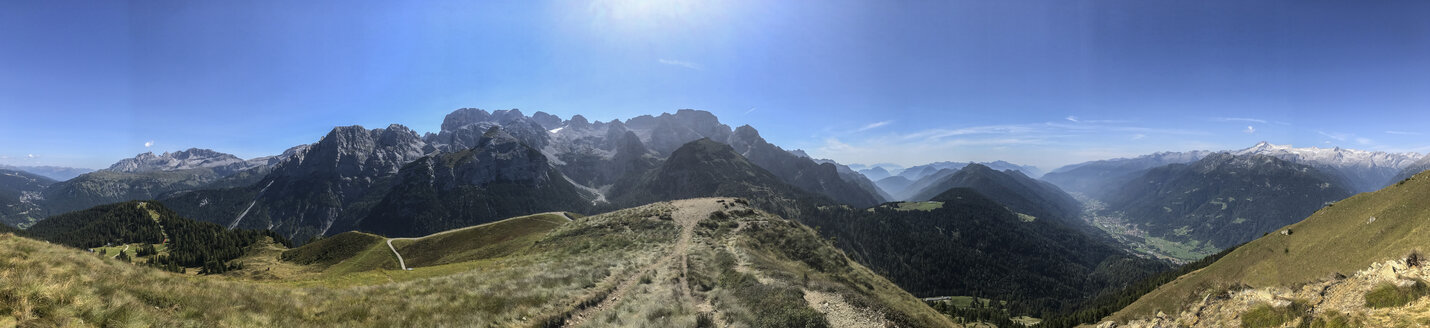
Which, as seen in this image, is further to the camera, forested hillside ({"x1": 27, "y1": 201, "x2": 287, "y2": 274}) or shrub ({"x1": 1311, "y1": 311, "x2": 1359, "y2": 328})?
forested hillside ({"x1": 27, "y1": 201, "x2": 287, "y2": 274})

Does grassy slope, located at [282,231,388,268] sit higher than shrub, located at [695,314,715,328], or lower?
lower

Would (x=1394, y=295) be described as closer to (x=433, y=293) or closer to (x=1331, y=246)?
(x=433, y=293)

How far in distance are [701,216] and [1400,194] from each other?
100m

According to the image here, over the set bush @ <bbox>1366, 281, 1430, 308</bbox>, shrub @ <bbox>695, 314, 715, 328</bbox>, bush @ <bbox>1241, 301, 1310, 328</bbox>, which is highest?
shrub @ <bbox>695, 314, 715, 328</bbox>

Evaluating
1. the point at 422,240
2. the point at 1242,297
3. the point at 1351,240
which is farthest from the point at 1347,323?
the point at 422,240

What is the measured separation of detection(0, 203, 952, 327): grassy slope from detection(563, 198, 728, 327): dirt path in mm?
347

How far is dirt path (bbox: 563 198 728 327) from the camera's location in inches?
833

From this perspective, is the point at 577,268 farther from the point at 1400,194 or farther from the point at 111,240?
the point at 111,240

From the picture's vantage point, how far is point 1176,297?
81.5 m

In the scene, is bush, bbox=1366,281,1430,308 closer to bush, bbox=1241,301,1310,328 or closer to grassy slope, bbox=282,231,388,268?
bush, bbox=1241,301,1310,328

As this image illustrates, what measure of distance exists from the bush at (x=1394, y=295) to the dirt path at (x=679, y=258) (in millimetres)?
40543

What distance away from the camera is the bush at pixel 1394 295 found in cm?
2380

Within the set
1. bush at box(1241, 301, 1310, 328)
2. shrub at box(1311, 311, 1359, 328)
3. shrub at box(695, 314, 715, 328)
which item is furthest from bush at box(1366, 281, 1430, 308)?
shrub at box(695, 314, 715, 328)

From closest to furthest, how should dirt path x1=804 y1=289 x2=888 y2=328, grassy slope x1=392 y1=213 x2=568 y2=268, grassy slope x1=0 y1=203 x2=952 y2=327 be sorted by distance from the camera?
A: grassy slope x1=0 y1=203 x2=952 y2=327, dirt path x1=804 y1=289 x2=888 y2=328, grassy slope x1=392 y1=213 x2=568 y2=268
